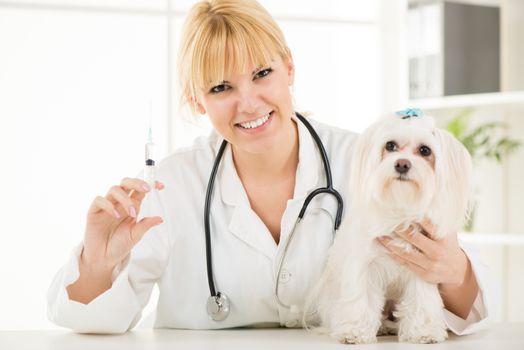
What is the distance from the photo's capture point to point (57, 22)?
3676 millimetres

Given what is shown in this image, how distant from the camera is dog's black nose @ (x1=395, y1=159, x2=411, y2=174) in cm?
148

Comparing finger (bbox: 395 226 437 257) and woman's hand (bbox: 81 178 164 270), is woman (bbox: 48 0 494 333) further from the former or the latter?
finger (bbox: 395 226 437 257)

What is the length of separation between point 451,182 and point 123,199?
29.6 inches

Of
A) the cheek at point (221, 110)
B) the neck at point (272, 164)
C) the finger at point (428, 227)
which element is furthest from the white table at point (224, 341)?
the cheek at point (221, 110)

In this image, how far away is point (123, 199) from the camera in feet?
5.24

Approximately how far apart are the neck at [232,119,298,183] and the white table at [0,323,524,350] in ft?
1.55

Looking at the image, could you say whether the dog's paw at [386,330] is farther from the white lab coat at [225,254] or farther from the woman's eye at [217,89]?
the woman's eye at [217,89]

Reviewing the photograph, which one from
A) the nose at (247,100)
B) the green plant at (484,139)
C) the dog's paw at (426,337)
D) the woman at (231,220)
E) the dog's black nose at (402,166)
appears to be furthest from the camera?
the green plant at (484,139)

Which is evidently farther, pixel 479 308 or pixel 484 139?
pixel 484 139

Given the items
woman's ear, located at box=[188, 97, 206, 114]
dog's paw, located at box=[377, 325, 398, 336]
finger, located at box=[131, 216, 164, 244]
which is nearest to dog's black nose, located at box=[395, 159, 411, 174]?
dog's paw, located at box=[377, 325, 398, 336]

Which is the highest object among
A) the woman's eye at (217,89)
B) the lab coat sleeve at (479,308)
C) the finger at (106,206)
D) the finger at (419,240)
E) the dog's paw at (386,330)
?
the woman's eye at (217,89)

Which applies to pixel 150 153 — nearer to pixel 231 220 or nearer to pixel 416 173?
pixel 231 220

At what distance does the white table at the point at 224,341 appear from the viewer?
1.58m

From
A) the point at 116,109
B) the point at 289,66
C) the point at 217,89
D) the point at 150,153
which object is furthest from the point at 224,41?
the point at 116,109
